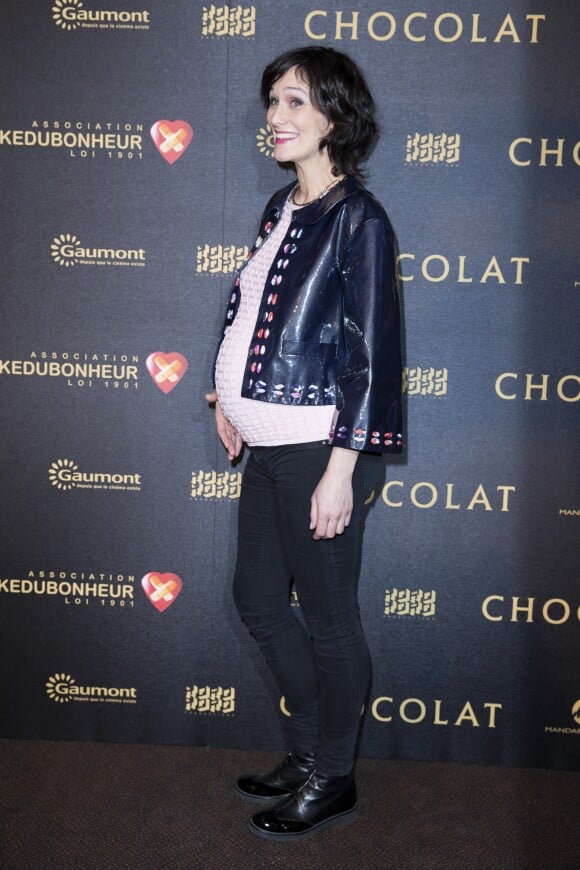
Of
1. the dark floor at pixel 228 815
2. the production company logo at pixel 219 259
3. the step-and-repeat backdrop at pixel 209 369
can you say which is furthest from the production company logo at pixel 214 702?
the production company logo at pixel 219 259

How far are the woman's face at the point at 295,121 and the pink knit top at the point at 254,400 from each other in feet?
0.46

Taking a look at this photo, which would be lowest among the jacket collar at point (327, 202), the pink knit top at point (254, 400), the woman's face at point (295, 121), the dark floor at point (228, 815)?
the dark floor at point (228, 815)

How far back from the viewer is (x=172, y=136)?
2.30 metres

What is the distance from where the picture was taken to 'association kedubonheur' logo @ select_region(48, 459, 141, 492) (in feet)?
7.86

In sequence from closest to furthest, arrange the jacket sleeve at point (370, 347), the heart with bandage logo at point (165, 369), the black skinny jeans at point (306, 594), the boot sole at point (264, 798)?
the jacket sleeve at point (370, 347) → the black skinny jeans at point (306, 594) → the boot sole at point (264, 798) → the heart with bandage logo at point (165, 369)

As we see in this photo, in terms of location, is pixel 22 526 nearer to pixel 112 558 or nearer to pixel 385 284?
Answer: pixel 112 558

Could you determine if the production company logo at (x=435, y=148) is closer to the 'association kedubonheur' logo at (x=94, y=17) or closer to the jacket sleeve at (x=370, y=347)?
the jacket sleeve at (x=370, y=347)

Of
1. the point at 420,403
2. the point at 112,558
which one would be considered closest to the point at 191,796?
the point at 112,558

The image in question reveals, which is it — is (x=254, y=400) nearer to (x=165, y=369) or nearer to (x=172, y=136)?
(x=165, y=369)

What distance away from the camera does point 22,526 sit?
2.42 meters

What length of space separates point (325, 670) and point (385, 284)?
90 centimetres

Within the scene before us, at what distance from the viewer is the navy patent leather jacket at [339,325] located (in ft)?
5.93

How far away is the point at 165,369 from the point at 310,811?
1206 mm

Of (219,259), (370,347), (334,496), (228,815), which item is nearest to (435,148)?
(219,259)
